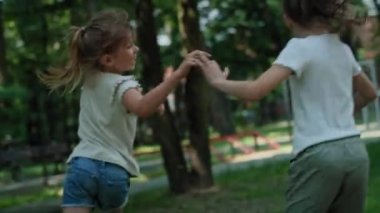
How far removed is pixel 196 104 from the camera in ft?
37.8

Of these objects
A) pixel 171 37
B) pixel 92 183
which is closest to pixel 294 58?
pixel 92 183

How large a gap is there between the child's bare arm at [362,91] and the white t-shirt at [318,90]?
10.4 inches

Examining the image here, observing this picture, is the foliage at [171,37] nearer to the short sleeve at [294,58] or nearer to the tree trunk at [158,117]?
the tree trunk at [158,117]

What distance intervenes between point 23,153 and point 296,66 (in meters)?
14.1

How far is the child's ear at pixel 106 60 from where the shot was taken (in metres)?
4.14

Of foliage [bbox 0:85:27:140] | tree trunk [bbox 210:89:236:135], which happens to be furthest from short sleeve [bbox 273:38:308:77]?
tree trunk [bbox 210:89:236:135]

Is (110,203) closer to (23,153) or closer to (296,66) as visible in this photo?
(296,66)

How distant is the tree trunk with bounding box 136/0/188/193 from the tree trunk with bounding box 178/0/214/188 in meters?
0.27

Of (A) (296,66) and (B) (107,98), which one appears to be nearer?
(A) (296,66)

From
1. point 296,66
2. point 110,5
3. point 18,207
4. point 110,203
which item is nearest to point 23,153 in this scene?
point 18,207

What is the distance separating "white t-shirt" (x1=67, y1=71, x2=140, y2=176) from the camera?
407 centimetres

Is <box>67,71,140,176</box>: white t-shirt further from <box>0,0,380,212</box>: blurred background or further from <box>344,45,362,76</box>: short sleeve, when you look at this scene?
<box>344,45,362,76</box>: short sleeve

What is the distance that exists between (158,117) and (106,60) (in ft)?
22.7

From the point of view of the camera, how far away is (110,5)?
31.0 ft
